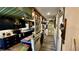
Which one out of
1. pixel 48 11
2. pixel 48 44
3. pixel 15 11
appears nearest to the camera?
pixel 15 11

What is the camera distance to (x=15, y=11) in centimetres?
150

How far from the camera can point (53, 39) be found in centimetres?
171

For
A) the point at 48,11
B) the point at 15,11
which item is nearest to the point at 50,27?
the point at 48,11

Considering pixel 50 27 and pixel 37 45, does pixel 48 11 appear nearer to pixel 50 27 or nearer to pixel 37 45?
pixel 50 27

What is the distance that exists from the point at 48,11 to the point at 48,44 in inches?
21.5

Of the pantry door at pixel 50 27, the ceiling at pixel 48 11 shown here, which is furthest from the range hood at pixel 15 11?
the pantry door at pixel 50 27

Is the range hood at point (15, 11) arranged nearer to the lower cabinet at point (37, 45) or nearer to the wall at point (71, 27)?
the lower cabinet at point (37, 45)

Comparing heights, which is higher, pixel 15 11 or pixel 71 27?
pixel 15 11

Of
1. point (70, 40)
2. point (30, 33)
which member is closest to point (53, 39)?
point (70, 40)

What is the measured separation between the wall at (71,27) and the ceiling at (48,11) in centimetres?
18

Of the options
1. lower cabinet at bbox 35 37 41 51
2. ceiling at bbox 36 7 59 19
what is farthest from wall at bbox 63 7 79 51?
lower cabinet at bbox 35 37 41 51

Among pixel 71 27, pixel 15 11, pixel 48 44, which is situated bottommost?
pixel 48 44

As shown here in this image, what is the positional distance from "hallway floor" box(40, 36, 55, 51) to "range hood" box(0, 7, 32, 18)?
53 cm

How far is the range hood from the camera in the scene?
1.46 meters
